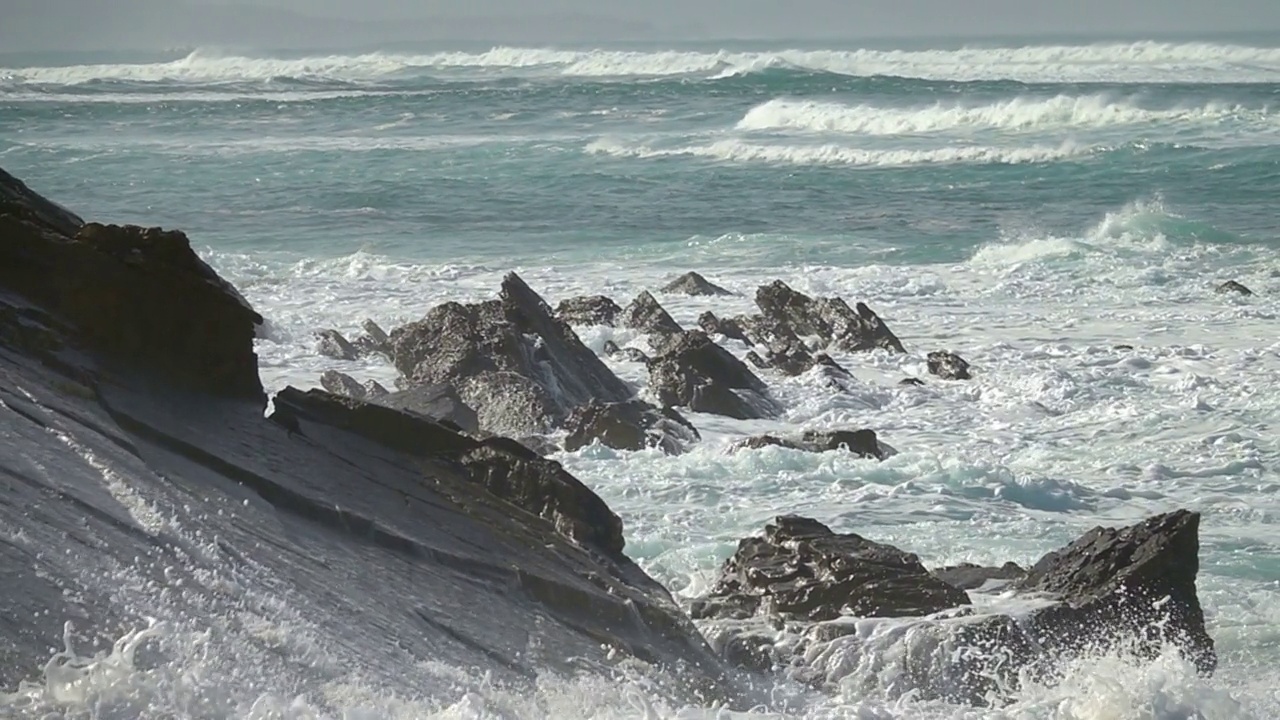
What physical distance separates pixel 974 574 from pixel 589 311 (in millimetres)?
8973

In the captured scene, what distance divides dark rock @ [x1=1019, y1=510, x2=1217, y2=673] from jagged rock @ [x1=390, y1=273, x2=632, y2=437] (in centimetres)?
514

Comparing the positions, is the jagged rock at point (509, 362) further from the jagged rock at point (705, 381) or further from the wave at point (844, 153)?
the wave at point (844, 153)

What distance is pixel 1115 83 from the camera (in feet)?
177

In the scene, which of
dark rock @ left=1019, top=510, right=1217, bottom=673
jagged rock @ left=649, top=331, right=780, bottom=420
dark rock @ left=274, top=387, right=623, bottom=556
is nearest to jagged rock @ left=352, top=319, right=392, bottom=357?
jagged rock @ left=649, top=331, right=780, bottom=420

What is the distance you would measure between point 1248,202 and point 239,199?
1847cm

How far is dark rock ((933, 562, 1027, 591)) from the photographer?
8234mm

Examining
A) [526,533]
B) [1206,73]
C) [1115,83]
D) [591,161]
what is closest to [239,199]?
[591,161]

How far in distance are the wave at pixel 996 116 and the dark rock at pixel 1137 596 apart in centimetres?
3484

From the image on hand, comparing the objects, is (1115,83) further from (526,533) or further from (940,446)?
(526,533)

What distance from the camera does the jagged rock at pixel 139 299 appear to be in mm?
7043

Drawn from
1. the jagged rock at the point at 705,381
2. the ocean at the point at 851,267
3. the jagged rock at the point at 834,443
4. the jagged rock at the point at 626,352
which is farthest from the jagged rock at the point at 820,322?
the jagged rock at the point at 834,443

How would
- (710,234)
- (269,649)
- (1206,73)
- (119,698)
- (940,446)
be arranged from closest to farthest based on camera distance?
(119,698), (269,649), (940,446), (710,234), (1206,73)

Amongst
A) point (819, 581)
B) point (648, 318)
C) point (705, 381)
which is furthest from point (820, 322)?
point (819, 581)

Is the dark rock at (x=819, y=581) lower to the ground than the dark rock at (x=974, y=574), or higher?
higher
